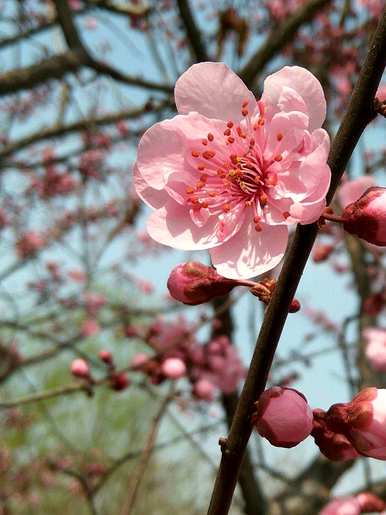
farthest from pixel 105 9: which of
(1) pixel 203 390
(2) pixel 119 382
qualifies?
(2) pixel 119 382

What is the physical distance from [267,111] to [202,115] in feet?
0.38

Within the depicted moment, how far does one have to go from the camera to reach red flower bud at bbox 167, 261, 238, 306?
3.22 feet

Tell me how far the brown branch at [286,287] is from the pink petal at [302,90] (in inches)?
5.8

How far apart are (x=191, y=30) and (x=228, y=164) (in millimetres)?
1994

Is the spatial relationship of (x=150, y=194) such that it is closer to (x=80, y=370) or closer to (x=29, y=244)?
(x=80, y=370)

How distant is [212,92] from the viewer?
104 cm

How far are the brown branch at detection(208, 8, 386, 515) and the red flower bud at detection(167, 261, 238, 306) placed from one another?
194mm

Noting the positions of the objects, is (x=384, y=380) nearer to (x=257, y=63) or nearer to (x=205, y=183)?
(x=257, y=63)

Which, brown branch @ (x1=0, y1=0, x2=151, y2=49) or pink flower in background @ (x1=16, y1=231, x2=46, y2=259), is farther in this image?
pink flower in background @ (x1=16, y1=231, x2=46, y2=259)

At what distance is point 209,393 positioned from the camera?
2.73m

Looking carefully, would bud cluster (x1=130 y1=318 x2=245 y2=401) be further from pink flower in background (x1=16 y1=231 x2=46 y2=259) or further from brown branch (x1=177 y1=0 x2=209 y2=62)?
pink flower in background (x1=16 y1=231 x2=46 y2=259)

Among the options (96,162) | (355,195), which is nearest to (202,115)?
(355,195)

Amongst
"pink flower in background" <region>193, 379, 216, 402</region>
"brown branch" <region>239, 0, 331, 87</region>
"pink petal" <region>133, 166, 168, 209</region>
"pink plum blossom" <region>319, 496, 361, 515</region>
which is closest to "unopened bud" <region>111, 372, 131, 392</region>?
"pink flower in background" <region>193, 379, 216, 402</region>

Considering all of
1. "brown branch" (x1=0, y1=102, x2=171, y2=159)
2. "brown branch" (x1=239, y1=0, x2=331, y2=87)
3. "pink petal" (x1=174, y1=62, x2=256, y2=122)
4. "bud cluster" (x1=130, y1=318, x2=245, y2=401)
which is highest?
"pink petal" (x1=174, y1=62, x2=256, y2=122)
